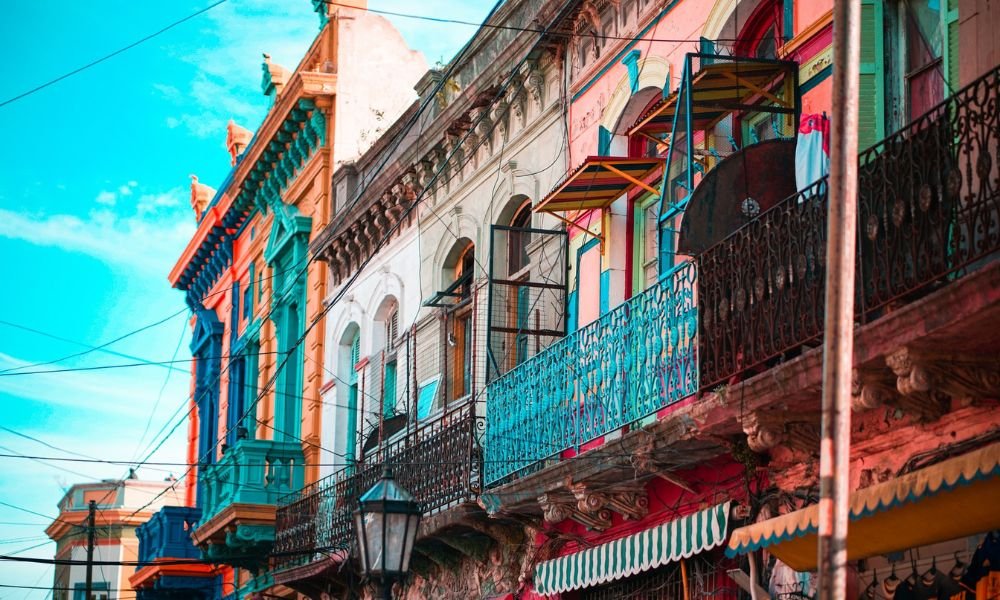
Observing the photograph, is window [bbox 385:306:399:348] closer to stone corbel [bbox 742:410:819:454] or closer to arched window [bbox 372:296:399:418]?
arched window [bbox 372:296:399:418]

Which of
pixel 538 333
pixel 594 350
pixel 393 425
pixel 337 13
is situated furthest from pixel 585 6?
pixel 337 13

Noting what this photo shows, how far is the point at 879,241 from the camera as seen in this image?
8.41 metres

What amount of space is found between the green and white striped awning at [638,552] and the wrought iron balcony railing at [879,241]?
1242mm

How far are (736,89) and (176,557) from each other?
19.3m

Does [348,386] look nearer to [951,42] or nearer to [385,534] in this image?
[385,534]

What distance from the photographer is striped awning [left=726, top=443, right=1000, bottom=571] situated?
775 cm

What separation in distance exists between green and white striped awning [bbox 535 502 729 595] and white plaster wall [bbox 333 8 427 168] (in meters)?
12.0

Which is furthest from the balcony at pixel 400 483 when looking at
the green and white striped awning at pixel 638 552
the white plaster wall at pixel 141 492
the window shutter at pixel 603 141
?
the white plaster wall at pixel 141 492

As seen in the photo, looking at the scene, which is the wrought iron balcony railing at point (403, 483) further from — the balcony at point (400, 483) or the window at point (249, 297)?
the window at point (249, 297)

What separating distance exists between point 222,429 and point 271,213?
4096mm

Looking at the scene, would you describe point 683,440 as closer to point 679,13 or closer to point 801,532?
point 801,532

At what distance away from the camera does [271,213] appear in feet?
88.8

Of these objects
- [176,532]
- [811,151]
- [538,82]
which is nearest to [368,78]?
[538,82]

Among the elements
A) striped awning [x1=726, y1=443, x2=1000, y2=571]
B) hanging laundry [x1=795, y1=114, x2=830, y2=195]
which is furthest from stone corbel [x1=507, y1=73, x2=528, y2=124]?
striped awning [x1=726, y1=443, x2=1000, y2=571]
